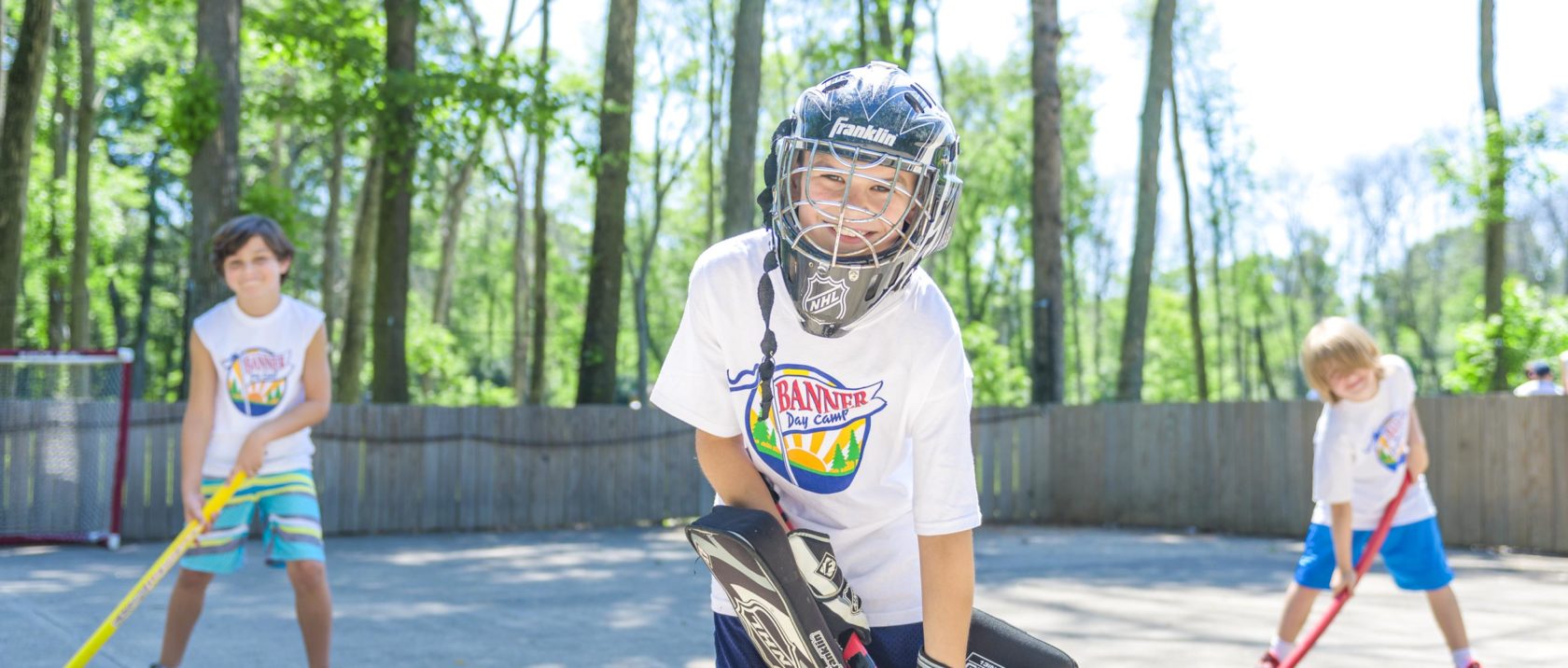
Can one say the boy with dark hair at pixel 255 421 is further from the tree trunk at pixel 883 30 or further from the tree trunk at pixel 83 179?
the tree trunk at pixel 83 179

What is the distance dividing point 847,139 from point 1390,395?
4.36m

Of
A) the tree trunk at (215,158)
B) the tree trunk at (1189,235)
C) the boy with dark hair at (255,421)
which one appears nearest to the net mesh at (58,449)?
the tree trunk at (215,158)

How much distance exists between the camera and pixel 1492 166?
19359 mm

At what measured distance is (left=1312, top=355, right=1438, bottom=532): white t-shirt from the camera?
5520 millimetres

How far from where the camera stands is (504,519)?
15008 mm

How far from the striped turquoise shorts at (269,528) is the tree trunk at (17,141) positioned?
13.2 meters

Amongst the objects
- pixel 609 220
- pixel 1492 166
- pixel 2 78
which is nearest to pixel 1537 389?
pixel 1492 166

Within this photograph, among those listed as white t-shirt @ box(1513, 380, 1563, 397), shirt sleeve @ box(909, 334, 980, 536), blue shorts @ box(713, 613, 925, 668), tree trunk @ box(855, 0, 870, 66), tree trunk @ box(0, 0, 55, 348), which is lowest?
blue shorts @ box(713, 613, 925, 668)

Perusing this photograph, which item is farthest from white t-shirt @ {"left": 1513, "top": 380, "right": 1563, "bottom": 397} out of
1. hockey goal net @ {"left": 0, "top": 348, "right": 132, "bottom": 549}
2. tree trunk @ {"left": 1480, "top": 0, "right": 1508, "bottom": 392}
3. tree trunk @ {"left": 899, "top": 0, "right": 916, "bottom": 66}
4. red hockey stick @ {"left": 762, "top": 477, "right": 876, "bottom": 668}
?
hockey goal net @ {"left": 0, "top": 348, "right": 132, "bottom": 549}

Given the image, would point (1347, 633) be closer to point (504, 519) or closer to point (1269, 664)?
point (1269, 664)

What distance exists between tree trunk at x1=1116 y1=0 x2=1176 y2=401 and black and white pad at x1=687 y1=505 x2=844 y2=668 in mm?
17623

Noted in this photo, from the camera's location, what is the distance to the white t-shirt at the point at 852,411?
7.72 ft

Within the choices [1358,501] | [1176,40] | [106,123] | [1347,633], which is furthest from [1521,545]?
[106,123]

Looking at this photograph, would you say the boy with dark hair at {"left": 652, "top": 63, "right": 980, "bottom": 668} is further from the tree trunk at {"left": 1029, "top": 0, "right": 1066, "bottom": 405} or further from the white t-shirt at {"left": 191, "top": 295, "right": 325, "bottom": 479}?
the tree trunk at {"left": 1029, "top": 0, "right": 1066, "bottom": 405}
